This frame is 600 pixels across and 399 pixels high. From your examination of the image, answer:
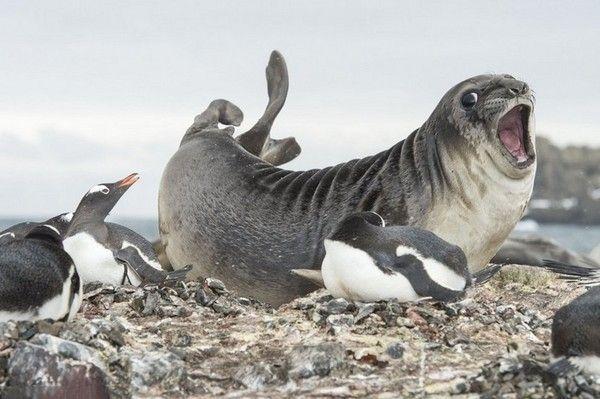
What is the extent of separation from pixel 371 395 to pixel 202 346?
A: 4.05ft

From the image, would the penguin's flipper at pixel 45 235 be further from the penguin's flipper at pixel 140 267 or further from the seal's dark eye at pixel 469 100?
the seal's dark eye at pixel 469 100

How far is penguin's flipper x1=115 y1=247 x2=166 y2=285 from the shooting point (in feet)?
28.3

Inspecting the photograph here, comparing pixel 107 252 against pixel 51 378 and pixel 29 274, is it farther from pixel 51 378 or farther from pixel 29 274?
pixel 51 378

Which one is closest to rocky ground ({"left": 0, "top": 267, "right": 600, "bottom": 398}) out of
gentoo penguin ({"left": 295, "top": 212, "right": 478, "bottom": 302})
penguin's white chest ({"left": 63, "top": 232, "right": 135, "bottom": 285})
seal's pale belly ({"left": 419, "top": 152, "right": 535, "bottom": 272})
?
gentoo penguin ({"left": 295, "top": 212, "right": 478, "bottom": 302})

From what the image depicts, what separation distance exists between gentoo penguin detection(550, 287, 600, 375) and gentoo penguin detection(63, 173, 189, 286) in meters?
3.28

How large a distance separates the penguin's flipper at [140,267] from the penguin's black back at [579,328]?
3.34 m

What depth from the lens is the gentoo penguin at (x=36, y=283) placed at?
663 cm

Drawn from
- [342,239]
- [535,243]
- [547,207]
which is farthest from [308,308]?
[547,207]

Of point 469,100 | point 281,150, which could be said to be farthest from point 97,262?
point 281,150

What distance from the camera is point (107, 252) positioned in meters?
8.76

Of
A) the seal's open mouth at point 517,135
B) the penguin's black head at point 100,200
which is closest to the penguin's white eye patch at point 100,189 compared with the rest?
the penguin's black head at point 100,200

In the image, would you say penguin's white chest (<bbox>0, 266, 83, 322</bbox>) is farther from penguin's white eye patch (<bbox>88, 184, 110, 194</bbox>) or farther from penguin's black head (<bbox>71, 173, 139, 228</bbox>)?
penguin's white eye patch (<bbox>88, 184, 110, 194</bbox>)

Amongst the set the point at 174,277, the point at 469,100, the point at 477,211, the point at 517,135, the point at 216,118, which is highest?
the point at 469,100

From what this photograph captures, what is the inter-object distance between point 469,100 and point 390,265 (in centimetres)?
195
